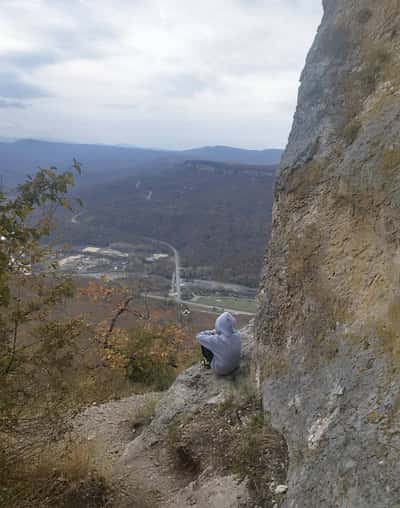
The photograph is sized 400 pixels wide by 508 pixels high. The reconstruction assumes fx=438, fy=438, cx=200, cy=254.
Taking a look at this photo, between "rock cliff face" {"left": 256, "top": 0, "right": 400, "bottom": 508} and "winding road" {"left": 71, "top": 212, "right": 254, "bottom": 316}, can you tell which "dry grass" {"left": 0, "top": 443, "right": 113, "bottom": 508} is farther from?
"winding road" {"left": 71, "top": 212, "right": 254, "bottom": 316}

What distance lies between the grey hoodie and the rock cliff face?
88 centimetres

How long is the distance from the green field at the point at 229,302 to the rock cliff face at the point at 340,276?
139 ft

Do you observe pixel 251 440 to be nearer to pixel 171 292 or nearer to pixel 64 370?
pixel 64 370


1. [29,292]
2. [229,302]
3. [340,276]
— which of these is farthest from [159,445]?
[229,302]

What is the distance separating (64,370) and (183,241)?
87.6m

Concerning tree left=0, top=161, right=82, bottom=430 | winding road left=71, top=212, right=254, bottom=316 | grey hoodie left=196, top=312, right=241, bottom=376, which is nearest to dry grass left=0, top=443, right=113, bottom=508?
tree left=0, top=161, right=82, bottom=430

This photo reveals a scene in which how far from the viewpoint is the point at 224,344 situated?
609 cm

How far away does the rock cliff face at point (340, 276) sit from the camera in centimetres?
296

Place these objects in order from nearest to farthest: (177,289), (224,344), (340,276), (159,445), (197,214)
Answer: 1. (340,276)
2. (159,445)
3. (224,344)
4. (177,289)
5. (197,214)

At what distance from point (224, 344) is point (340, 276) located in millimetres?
2627

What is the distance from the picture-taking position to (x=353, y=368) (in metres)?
3.31

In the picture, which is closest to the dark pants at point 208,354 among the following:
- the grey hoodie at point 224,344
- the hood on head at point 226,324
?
the grey hoodie at point 224,344

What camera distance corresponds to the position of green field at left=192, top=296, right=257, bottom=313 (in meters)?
48.7

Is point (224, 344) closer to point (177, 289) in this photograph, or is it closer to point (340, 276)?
point (340, 276)
